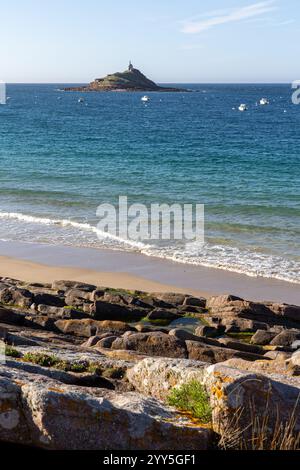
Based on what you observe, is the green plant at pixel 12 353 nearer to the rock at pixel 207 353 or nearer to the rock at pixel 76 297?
the rock at pixel 207 353

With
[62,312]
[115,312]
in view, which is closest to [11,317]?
[62,312]

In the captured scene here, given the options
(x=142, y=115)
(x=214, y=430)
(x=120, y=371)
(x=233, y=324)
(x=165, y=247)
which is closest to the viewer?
(x=214, y=430)

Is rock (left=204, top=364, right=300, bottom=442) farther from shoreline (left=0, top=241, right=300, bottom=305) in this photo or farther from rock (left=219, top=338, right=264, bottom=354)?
shoreline (left=0, top=241, right=300, bottom=305)

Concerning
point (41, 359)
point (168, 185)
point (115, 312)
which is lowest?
point (115, 312)

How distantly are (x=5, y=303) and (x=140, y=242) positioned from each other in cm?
1059

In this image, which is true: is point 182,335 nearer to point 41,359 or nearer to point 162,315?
point 162,315

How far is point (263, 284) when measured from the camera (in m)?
21.6

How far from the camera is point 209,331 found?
15.4m

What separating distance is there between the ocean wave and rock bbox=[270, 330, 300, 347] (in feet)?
23.1

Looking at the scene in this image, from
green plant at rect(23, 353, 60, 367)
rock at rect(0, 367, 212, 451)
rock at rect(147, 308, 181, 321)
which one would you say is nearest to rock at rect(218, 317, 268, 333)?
rock at rect(147, 308, 181, 321)

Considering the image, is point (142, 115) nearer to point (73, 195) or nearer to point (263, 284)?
point (73, 195)

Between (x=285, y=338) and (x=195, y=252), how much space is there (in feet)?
36.1

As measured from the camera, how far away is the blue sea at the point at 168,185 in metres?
26.3

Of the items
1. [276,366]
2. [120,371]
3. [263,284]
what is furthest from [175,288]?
[120,371]
